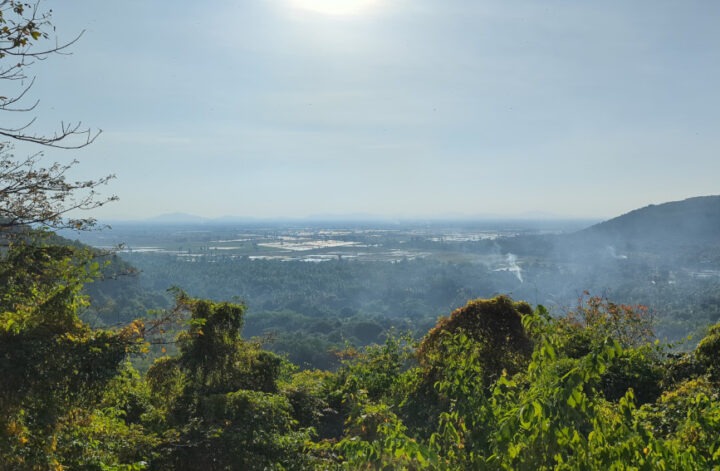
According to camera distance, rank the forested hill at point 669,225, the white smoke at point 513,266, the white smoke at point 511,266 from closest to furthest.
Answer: the forested hill at point 669,225 → the white smoke at point 513,266 → the white smoke at point 511,266

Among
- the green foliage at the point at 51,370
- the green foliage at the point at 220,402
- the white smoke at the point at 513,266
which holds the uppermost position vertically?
the green foliage at the point at 51,370

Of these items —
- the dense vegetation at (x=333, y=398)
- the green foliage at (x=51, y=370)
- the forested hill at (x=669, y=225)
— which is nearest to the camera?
the dense vegetation at (x=333, y=398)

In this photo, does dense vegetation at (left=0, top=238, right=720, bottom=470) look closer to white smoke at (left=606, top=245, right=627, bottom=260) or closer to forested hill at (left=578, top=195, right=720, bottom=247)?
white smoke at (left=606, top=245, right=627, bottom=260)

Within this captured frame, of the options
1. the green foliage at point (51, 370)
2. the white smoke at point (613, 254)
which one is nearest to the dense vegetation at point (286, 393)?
the green foliage at point (51, 370)

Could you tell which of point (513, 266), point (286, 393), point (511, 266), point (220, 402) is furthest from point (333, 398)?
point (513, 266)

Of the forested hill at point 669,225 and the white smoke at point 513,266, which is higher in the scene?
the forested hill at point 669,225

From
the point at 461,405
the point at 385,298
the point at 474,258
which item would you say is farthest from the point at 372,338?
the point at 474,258

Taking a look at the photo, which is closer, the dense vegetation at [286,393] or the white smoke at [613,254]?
the dense vegetation at [286,393]

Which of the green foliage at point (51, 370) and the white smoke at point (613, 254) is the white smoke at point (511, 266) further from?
the green foliage at point (51, 370)

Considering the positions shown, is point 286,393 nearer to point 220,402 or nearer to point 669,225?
point 220,402
